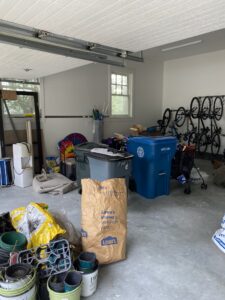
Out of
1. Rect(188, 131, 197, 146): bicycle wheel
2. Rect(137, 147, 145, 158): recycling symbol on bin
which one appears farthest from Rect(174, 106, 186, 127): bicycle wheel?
Rect(137, 147, 145, 158): recycling symbol on bin

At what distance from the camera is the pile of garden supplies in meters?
1.56

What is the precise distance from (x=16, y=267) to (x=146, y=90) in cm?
683

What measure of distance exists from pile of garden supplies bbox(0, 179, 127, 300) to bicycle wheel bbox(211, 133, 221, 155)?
5539 millimetres

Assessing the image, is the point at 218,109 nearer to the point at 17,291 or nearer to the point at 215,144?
the point at 215,144

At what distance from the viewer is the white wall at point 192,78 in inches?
264

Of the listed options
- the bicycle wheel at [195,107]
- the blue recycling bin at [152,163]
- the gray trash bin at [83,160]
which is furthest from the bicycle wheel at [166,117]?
the gray trash bin at [83,160]

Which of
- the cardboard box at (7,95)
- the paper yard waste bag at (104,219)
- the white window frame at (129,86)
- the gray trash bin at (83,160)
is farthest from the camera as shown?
the white window frame at (129,86)

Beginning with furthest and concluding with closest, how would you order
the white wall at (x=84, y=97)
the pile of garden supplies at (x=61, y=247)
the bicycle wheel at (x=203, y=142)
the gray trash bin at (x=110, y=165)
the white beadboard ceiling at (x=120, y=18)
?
the bicycle wheel at (x=203, y=142) < the white wall at (x=84, y=97) < the gray trash bin at (x=110, y=165) < the pile of garden supplies at (x=61, y=247) < the white beadboard ceiling at (x=120, y=18)

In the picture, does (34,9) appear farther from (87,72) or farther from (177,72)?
(177,72)

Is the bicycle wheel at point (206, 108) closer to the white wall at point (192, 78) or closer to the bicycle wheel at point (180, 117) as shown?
the white wall at point (192, 78)

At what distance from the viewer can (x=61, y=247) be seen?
183cm

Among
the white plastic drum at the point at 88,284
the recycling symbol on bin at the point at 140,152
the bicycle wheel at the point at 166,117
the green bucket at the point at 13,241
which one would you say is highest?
the bicycle wheel at the point at 166,117

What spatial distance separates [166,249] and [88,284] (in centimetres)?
97

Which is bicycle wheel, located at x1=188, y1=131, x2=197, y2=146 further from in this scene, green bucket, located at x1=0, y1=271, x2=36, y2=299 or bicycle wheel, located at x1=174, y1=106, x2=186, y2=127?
green bucket, located at x1=0, y1=271, x2=36, y2=299
